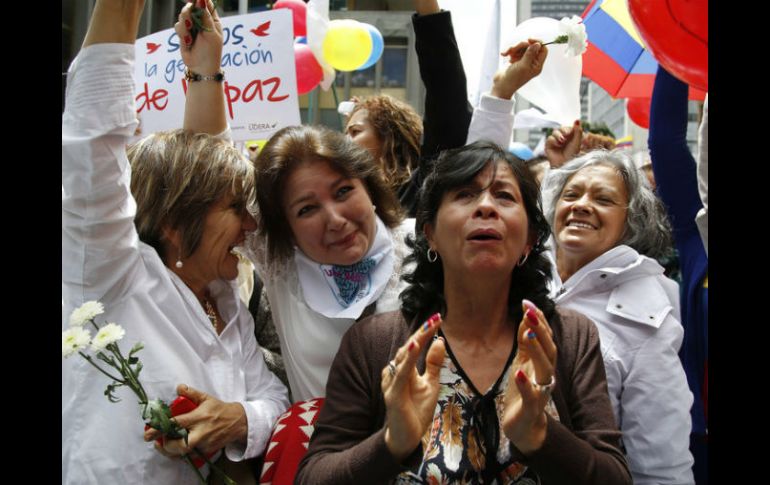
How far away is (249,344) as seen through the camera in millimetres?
2121

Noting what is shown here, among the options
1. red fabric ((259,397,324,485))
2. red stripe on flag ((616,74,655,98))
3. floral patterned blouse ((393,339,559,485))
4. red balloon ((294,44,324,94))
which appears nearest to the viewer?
floral patterned blouse ((393,339,559,485))

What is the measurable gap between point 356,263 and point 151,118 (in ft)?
4.64

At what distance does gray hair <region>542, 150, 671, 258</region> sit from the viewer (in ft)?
8.10

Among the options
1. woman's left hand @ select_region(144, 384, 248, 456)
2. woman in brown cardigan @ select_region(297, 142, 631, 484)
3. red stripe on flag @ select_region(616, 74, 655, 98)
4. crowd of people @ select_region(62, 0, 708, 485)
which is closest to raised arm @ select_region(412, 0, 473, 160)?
crowd of people @ select_region(62, 0, 708, 485)

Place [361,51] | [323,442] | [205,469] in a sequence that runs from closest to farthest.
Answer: [323,442] → [205,469] → [361,51]

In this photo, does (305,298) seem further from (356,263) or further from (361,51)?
(361,51)

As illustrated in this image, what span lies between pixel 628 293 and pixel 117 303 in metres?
1.50

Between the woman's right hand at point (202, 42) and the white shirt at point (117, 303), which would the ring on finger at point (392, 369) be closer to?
the white shirt at point (117, 303)

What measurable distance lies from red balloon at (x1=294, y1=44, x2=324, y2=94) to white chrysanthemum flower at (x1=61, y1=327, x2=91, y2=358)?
10.4 feet

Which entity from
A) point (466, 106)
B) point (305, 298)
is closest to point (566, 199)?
point (466, 106)

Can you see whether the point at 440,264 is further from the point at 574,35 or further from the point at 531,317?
the point at 574,35

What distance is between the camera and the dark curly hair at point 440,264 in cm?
188

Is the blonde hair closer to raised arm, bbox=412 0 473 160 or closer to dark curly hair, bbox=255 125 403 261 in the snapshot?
dark curly hair, bbox=255 125 403 261

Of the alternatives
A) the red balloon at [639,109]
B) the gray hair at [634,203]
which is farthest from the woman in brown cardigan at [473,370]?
the red balloon at [639,109]
